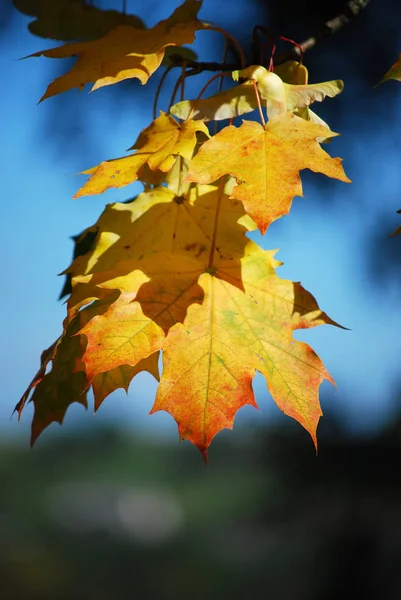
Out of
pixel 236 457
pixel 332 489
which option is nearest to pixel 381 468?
pixel 332 489

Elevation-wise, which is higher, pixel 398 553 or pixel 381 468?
pixel 381 468

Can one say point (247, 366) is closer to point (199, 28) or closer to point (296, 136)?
point (296, 136)

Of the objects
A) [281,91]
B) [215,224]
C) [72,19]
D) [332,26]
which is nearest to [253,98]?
[281,91]

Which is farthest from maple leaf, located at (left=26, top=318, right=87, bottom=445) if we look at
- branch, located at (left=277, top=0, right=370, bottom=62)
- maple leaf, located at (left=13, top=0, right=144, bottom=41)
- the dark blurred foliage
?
the dark blurred foliage

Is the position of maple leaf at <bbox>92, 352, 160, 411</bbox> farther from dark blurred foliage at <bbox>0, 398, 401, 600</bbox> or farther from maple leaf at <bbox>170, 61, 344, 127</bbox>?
dark blurred foliage at <bbox>0, 398, 401, 600</bbox>

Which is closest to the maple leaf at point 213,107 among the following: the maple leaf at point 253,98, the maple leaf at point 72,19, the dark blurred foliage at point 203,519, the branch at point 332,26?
the maple leaf at point 253,98

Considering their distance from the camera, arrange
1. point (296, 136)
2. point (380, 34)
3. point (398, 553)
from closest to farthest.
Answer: point (296, 136) → point (380, 34) → point (398, 553)

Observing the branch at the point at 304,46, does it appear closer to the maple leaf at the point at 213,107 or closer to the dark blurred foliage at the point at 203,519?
the maple leaf at the point at 213,107
